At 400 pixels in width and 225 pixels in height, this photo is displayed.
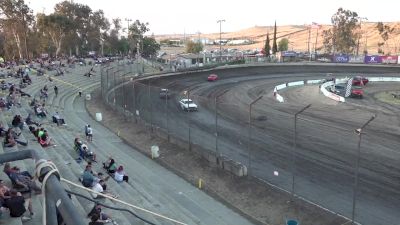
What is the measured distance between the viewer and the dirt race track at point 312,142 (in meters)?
18.5

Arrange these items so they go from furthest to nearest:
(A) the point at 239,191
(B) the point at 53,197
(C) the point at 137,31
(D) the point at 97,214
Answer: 1. (C) the point at 137,31
2. (A) the point at 239,191
3. (D) the point at 97,214
4. (B) the point at 53,197

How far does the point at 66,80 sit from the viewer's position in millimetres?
61188

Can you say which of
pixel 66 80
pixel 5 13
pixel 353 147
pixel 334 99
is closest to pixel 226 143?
pixel 353 147

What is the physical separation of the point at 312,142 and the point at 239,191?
8104 mm

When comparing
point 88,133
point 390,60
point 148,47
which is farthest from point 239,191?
point 148,47

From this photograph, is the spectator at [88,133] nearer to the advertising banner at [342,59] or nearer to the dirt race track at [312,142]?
the dirt race track at [312,142]

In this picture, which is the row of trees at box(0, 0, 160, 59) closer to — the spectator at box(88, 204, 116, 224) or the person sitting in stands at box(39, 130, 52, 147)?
the person sitting in stands at box(39, 130, 52, 147)

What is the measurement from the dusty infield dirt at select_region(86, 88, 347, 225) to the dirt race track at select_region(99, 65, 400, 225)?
1.17 feet

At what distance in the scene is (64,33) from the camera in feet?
323

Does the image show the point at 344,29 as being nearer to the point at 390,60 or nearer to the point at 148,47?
the point at 390,60

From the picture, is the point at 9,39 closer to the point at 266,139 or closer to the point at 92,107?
the point at 92,107

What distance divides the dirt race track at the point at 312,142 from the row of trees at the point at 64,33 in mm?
48559

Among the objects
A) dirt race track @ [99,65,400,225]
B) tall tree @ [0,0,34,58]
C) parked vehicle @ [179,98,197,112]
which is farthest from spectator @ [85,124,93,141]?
tall tree @ [0,0,34,58]

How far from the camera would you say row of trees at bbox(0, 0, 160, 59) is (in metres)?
→ 87.0
